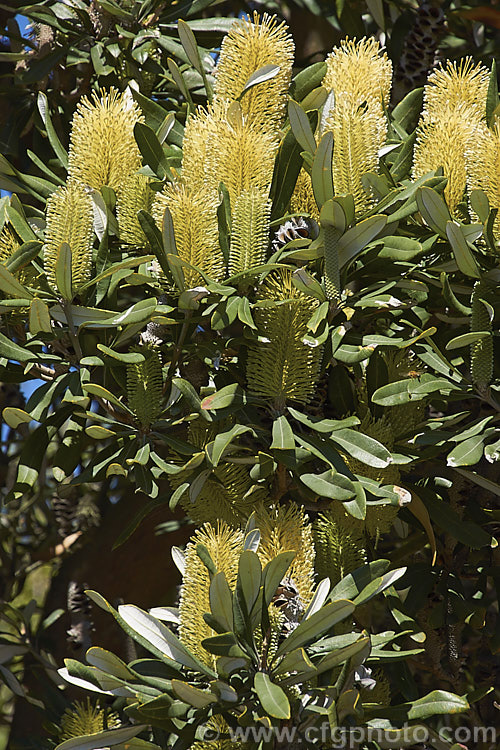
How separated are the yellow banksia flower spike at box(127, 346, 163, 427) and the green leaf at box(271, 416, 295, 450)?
0.15m

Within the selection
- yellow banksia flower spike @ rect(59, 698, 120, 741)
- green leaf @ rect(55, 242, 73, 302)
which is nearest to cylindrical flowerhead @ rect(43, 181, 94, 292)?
green leaf @ rect(55, 242, 73, 302)

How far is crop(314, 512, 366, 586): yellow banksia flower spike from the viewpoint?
37.8 inches

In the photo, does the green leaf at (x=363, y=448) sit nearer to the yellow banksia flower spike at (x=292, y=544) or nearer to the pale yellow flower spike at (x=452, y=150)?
the yellow banksia flower spike at (x=292, y=544)

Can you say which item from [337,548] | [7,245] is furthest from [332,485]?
[7,245]

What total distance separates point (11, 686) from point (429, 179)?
45.7 inches

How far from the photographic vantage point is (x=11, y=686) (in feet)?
4.77

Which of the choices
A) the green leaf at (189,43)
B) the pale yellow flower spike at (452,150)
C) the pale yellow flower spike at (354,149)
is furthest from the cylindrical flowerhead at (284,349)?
the green leaf at (189,43)

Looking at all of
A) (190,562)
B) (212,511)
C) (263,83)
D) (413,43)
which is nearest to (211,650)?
(190,562)

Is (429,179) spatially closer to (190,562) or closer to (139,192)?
(139,192)

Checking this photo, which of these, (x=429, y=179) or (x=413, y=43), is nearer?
(x=429, y=179)

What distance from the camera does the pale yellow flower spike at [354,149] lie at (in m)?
0.91

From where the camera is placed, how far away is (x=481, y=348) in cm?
92

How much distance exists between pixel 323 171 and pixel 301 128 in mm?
66

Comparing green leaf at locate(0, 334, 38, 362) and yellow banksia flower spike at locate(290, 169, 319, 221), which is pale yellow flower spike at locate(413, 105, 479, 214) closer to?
yellow banksia flower spike at locate(290, 169, 319, 221)
